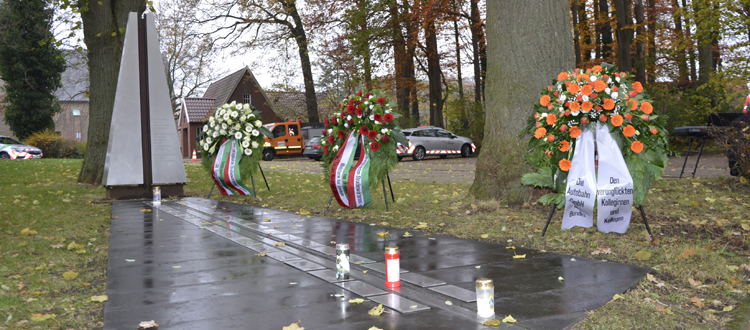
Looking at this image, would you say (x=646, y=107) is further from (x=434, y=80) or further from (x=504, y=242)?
(x=434, y=80)

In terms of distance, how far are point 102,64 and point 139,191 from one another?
157 inches

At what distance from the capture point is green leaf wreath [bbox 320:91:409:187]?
830cm

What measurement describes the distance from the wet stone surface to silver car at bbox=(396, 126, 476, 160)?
18.8 m

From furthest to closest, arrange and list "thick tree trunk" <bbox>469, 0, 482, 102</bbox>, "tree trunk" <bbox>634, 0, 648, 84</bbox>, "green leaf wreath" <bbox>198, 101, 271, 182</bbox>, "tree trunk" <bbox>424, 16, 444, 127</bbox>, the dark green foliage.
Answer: the dark green foliage, "tree trunk" <bbox>424, 16, 444, 127</bbox>, "thick tree trunk" <bbox>469, 0, 482, 102</bbox>, "tree trunk" <bbox>634, 0, 648, 84</bbox>, "green leaf wreath" <bbox>198, 101, 271, 182</bbox>

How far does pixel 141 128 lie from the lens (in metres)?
11.4

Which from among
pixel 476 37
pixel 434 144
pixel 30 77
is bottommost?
pixel 434 144

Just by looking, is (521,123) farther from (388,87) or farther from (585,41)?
(585,41)

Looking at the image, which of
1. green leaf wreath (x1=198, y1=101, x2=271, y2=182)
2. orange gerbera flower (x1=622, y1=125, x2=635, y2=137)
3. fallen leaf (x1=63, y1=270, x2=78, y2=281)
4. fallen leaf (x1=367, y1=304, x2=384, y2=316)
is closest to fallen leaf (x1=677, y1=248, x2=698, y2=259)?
orange gerbera flower (x1=622, y1=125, x2=635, y2=137)

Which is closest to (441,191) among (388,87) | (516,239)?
(516,239)

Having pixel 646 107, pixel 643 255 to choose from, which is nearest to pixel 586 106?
pixel 646 107

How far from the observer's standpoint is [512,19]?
7.95 meters

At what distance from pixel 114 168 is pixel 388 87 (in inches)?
970

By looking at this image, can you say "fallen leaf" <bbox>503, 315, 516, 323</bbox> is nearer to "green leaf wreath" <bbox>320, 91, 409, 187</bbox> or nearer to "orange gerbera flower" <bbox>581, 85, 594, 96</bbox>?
"orange gerbera flower" <bbox>581, 85, 594, 96</bbox>

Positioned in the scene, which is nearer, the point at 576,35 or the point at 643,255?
the point at 643,255
